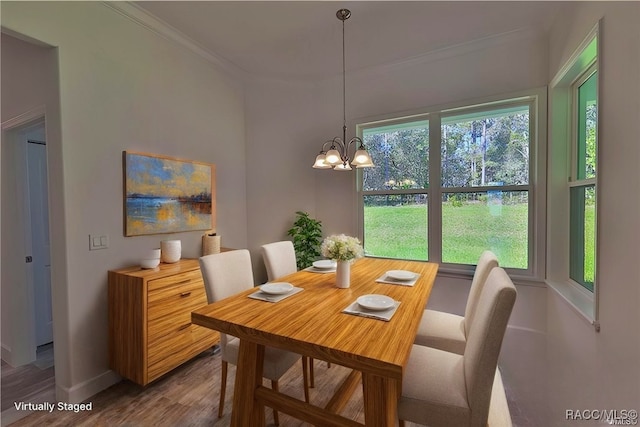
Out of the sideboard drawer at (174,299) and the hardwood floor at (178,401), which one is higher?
the sideboard drawer at (174,299)

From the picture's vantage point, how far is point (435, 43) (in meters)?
2.66

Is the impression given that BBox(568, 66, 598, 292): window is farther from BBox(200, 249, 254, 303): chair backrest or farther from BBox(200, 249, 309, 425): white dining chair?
BBox(200, 249, 254, 303): chair backrest

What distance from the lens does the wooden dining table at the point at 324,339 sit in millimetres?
1042

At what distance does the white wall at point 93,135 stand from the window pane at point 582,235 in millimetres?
3333

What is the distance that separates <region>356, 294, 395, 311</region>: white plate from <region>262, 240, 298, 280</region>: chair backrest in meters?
1.08

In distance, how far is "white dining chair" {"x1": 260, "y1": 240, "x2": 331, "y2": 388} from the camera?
2344 millimetres

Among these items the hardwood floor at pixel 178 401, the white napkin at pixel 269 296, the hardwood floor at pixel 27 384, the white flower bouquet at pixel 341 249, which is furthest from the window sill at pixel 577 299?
the hardwood floor at pixel 27 384

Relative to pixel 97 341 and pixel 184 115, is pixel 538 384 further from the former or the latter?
pixel 184 115

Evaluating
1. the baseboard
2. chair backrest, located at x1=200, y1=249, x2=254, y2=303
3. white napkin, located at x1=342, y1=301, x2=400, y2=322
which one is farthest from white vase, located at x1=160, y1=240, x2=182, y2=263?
white napkin, located at x1=342, y1=301, x2=400, y2=322

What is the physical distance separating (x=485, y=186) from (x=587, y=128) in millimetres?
849

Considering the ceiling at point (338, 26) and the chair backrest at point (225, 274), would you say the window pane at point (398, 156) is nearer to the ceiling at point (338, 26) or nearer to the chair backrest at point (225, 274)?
the ceiling at point (338, 26)

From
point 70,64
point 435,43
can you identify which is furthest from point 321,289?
point 435,43

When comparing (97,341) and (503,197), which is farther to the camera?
(503,197)

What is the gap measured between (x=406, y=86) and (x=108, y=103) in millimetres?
2768
